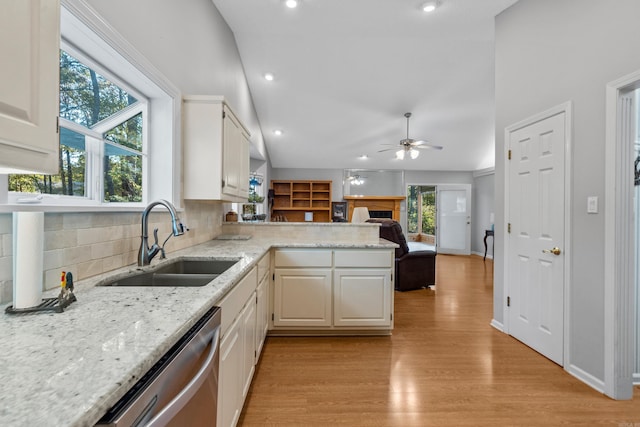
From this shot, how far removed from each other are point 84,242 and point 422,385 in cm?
217

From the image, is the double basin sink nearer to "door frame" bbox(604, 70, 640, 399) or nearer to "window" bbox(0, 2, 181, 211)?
"window" bbox(0, 2, 181, 211)

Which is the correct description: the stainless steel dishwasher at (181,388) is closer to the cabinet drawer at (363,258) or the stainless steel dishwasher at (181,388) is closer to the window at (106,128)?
the window at (106,128)

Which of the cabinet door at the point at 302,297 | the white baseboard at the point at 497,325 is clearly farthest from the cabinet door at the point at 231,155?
the white baseboard at the point at 497,325

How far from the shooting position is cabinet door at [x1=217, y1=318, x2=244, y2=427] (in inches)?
44.6

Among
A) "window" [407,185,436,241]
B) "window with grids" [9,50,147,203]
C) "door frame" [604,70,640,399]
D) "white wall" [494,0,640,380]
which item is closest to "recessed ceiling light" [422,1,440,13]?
"white wall" [494,0,640,380]

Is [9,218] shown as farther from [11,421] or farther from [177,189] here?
[177,189]

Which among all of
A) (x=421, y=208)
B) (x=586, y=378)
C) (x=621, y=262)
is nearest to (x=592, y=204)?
(x=621, y=262)

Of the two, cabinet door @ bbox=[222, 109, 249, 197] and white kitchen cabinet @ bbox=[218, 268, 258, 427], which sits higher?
cabinet door @ bbox=[222, 109, 249, 197]

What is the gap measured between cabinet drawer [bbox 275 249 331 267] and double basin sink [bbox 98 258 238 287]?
71 centimetres

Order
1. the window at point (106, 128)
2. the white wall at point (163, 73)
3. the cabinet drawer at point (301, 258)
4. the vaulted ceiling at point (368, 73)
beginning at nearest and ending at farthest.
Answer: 1. the white wall at point (163, 73)
2. the window at point (106, 128)
3. the cabinet drawer at point (301, 258)
4. the vaulted ceiling at point (368, 73)

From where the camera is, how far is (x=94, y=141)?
1542 millimetres

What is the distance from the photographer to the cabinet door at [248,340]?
4.97 feet

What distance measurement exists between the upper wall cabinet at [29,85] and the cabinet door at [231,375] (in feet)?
2.88

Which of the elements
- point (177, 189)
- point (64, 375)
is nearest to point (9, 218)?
point (64, 375)
